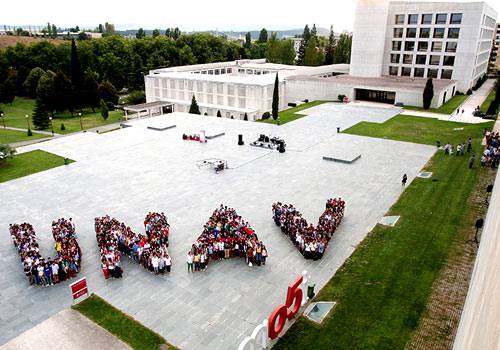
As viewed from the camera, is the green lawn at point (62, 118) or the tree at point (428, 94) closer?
the tree at point (428, 94)

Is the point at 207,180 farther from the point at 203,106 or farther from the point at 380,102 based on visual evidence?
the point at 380,102

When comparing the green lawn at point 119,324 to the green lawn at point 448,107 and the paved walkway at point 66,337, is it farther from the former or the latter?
the green lawn at point 448,107

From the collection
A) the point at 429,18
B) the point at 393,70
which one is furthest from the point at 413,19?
the point at 393,70

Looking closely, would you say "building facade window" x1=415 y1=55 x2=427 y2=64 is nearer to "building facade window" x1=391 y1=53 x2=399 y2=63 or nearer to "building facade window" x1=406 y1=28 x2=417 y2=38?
"building facade window" x1=391 y1=53 x2=399 y2=63

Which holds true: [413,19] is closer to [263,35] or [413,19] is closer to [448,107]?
[448,107]

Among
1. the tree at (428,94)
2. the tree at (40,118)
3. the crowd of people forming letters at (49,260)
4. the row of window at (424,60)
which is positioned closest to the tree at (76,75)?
the tree at (40,118)

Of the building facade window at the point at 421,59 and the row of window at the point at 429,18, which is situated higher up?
the row of window at the point at 429,18
